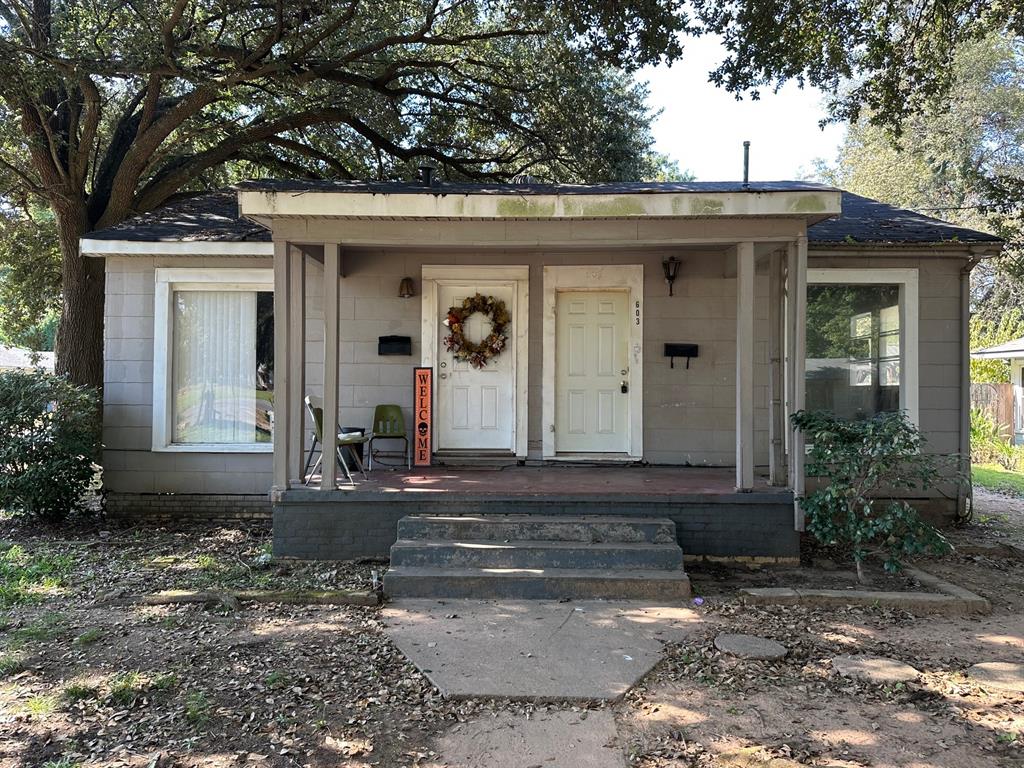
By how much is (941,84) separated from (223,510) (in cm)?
920

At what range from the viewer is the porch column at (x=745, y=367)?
18.2ft

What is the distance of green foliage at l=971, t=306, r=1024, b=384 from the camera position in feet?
55.0

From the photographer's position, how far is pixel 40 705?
3219mm

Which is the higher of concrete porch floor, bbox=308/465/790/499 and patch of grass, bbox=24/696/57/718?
concrete porch floor, bbox=308/465/790/499

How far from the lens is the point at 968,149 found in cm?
1709

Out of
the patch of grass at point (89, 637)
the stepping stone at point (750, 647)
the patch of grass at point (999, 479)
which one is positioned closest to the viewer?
the stepping stone at point (750, 647)

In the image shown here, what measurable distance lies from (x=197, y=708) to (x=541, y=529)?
8.97 feet

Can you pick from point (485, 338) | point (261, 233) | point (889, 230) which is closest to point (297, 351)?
point (261, 233)

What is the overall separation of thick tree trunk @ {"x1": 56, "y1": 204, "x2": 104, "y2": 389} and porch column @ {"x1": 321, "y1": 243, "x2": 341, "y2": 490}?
554 cm

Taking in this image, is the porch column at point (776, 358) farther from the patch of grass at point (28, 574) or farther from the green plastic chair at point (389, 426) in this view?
the patch of grass at point (28, 574)

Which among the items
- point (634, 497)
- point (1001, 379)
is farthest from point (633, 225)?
point (1001, 379)

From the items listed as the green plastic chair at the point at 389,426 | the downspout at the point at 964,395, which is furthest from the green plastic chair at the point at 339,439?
the downspout at the point at 964,395

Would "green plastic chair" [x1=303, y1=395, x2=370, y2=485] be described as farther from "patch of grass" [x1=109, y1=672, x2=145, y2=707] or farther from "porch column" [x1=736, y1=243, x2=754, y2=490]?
"porch column" [x1=736, y1=243, x2=754, y2=490]

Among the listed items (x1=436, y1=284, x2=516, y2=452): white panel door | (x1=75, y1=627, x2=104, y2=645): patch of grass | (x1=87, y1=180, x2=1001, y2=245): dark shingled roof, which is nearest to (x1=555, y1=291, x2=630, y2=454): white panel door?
(x1=436, y1=284, x2=516, y2=452): white panel door
